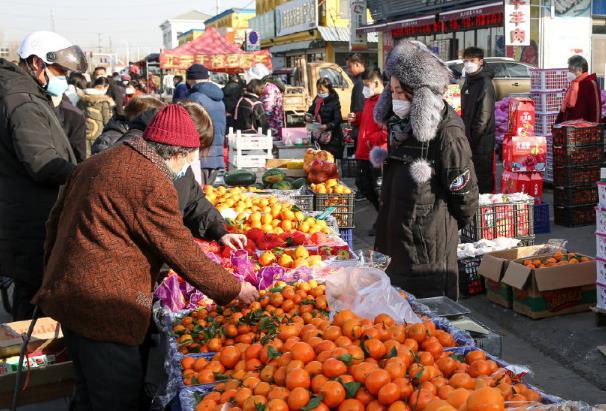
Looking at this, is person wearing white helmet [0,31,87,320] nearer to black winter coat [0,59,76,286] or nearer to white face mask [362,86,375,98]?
black winter coat [0,59,76,286]

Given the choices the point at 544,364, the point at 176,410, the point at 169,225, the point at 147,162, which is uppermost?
the point at 147,162

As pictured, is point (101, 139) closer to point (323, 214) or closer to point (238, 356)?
point (323, 214)

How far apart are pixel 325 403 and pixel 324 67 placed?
19690 mm

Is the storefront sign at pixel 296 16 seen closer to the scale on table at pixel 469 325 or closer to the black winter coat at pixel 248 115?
the black winter coat at pixel 248 115

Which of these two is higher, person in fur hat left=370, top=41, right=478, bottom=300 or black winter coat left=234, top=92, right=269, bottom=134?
black winter coat left=234, top=92, right=269, bottom=134

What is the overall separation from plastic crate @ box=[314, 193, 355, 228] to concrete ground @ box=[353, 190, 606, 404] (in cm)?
145

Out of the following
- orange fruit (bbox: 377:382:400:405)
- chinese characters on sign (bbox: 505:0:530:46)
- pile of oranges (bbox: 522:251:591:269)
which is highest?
chinese characters on sign (bbox: 505:0:530:46)

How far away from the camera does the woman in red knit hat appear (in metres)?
2.83

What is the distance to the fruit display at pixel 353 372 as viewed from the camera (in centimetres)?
237

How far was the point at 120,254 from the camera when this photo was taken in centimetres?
288

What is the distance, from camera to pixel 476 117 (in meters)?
8.86

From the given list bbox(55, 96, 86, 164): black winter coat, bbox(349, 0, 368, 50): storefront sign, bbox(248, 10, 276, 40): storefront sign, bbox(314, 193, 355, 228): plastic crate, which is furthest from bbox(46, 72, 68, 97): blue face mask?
bbox(248, 10, 276, 40): storefront sign

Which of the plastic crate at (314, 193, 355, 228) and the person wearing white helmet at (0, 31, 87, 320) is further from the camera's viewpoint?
the plastic crate at (314, 193, 355, 228)

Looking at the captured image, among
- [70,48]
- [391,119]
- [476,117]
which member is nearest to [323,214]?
[391,119]
